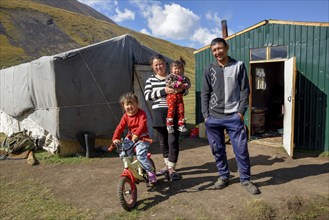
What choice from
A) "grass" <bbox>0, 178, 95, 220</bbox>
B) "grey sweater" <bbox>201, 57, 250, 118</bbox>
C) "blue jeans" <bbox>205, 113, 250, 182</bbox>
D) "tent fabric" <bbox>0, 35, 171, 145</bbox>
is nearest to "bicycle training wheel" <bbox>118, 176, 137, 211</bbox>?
"grass" <bbox>0, 178, 95, 220</bbox>

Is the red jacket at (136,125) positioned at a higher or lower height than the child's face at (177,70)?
lower

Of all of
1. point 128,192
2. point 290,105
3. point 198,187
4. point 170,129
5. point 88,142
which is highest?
point 290,105

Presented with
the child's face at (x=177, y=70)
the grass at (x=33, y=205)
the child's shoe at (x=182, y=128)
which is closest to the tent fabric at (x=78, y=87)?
the grass at (x=33, y=205)

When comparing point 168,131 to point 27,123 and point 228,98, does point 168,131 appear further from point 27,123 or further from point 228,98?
point 27,123

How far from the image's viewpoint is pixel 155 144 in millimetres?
8156

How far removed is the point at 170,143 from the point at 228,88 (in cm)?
128

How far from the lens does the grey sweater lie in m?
3.82

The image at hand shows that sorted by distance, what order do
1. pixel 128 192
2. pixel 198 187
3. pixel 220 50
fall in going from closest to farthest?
1. pixel 128 192
2. pixel 220 50
3. pixel 198 187

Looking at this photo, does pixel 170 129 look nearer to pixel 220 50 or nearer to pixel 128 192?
pixel 128 192

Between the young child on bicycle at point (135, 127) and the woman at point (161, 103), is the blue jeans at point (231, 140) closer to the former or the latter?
the woman at point (161, 103)

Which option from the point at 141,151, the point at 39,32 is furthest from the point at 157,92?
the point at 39,32

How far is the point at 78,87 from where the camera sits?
700 centimetres

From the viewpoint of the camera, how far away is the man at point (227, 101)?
3834 mm

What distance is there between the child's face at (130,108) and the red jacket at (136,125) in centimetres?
7
